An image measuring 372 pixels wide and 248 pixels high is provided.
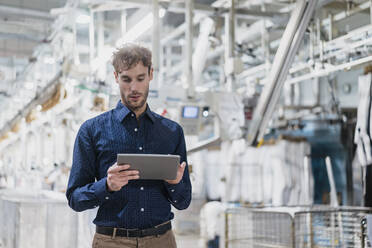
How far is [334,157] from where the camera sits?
9.67 meters

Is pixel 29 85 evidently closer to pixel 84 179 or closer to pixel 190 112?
pixel 190 112

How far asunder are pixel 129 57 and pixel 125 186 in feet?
1.54

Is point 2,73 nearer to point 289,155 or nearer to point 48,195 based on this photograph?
point 48,195

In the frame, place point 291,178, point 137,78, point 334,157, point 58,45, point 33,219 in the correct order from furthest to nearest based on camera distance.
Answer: point 334,157, point 291,178, point 58,45, point 33,219, point 137,78

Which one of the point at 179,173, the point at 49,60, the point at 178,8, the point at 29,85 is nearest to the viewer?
the point at 179,173

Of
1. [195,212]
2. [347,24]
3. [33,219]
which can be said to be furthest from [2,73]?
[195,212]

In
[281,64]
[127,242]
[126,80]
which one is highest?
→ [281,64]

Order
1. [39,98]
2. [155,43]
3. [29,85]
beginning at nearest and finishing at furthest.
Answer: [155,43], [39,98], [29,85]

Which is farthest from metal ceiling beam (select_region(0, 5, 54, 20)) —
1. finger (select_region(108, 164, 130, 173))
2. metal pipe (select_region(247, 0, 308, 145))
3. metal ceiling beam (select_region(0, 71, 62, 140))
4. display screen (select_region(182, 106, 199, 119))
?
finger (select_region(108, 164, 130, 173))

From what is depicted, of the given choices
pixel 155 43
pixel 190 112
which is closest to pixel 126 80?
pixel 155 43

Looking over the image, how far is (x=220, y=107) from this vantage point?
469cm

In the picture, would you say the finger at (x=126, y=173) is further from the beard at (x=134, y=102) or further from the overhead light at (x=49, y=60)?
the overhead light at (x=49, y=60)

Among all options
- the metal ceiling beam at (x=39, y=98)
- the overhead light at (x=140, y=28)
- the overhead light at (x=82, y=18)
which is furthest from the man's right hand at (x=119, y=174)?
the overhead light at (x=82, y=18)

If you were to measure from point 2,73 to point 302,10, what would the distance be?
3021 millimetres
